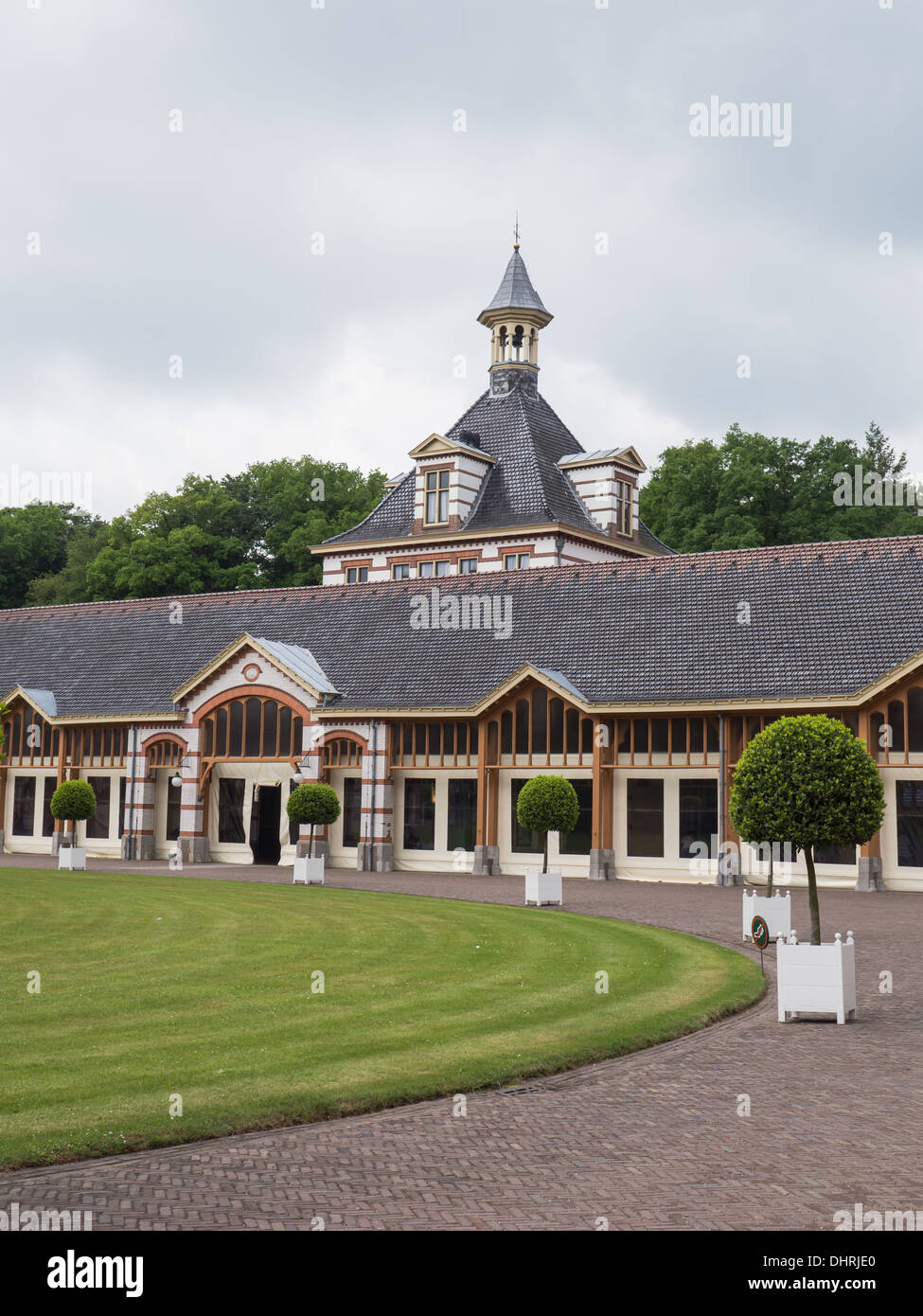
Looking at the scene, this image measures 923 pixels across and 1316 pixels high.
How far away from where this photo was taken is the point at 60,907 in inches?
889

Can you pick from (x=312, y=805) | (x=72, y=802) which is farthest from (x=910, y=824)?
(x=72, y=802)

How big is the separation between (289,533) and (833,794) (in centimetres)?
6174

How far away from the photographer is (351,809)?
39.2 metres

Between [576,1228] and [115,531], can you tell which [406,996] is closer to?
[576,1228]

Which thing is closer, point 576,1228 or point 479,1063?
point 576,1228

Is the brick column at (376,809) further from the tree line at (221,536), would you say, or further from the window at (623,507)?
the tree line at (221,536)

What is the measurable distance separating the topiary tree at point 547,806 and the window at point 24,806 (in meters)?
21.9

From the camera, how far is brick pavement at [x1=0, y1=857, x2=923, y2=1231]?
717 centimetres

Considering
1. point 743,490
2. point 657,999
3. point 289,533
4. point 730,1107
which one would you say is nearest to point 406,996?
point 657,999

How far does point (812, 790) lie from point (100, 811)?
108ft

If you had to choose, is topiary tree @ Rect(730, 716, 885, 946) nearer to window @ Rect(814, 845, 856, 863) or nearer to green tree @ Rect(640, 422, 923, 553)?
window @ Rect(814, 845, 856, 863)

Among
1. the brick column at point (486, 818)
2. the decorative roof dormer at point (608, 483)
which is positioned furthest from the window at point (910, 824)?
the decorative roof dormer at point (608, 483)

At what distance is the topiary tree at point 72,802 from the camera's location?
3850 cm

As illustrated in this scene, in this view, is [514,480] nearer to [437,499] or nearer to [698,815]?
[437,499]
